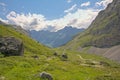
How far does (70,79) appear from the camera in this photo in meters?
56.4

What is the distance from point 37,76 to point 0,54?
95.1 feet

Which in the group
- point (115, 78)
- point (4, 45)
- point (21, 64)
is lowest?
point (115, 78)

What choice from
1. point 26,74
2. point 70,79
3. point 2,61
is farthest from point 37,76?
point 2,61

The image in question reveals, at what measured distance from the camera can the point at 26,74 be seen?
2152 inches

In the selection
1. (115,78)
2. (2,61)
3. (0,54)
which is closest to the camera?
(115,78)

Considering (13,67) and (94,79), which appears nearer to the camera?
Result: (94,79)

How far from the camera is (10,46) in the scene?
3130 inches

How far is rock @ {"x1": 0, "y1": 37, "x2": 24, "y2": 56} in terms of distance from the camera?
78812 millimetres

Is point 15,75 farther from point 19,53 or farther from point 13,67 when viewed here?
point 19,53

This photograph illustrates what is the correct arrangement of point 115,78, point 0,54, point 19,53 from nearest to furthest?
point 115,78, point 0,54, point 19,53

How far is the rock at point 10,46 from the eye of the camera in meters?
78.8

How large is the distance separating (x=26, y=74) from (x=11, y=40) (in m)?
27.9

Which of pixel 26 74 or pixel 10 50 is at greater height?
pixel 10 50

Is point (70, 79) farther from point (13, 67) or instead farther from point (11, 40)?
point (11, 40)
